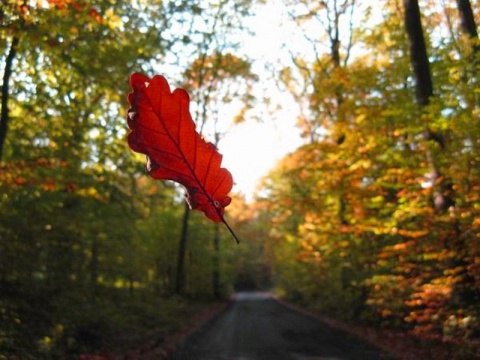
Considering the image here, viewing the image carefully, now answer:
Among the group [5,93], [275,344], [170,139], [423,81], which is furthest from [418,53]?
[170,139]

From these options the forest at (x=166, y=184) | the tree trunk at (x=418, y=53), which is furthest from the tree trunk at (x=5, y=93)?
the tree trunk at (x=418, y=53)

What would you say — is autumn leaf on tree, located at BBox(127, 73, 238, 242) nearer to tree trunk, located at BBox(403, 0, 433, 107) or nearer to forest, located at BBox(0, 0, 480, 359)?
forest, located at BBox(0, 0, 480, 359)

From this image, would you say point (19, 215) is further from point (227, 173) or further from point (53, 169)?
point (227, 173)

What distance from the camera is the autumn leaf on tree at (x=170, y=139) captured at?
1.20 metres

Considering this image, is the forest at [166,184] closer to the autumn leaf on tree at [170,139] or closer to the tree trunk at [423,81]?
the tree trunk at [423,81]

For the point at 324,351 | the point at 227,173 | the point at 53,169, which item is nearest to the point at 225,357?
the point at 324,351

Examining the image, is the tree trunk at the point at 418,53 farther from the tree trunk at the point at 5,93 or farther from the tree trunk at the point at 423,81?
the tree trunk at the point at 5,93

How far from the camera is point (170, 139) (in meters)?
1.24

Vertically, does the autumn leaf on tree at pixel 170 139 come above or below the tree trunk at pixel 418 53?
below

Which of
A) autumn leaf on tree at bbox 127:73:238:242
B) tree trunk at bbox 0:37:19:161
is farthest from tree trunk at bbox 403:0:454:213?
autumn leaf on tree at bbox 127:73:238:242

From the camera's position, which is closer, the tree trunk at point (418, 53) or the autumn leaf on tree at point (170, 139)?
the autumn leaf on tree at point (170, 139)

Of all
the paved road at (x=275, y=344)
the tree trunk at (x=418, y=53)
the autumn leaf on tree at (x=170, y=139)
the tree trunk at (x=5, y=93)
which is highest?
the tree trunk at (x=418, y=53)

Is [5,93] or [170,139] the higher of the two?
[5,93]

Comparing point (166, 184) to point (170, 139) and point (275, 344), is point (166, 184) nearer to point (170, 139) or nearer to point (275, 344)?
point (275, 344)
